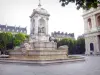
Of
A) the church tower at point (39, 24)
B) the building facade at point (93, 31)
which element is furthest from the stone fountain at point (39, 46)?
the building facade at point (93, 31)

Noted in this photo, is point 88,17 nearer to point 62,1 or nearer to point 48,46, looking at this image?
point 48,46

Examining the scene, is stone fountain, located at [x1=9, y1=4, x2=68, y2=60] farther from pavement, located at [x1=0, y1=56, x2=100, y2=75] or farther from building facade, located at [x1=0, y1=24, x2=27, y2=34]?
building facade, located at [x1=0, y1=24, x2=27, y2=34]

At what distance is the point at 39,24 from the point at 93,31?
3447 cm

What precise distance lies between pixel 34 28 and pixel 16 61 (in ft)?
23.8

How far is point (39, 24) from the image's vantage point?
23281mm

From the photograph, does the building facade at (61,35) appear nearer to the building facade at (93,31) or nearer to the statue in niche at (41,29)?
the building facade at (93,31)

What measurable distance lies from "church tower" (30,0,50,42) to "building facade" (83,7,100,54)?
31.1 m

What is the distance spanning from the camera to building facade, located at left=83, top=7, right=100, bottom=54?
51.8 meters

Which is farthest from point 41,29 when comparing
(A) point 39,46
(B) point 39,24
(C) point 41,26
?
(A) point 39,46

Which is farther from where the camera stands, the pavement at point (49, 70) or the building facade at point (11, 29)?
the building facade at point (11, 29)

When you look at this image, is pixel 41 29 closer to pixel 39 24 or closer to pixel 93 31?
pixel 39 24

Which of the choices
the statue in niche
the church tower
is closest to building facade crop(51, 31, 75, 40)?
the church tower

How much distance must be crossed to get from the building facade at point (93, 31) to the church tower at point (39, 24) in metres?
31.1

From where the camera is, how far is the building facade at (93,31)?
51812 millimetres
